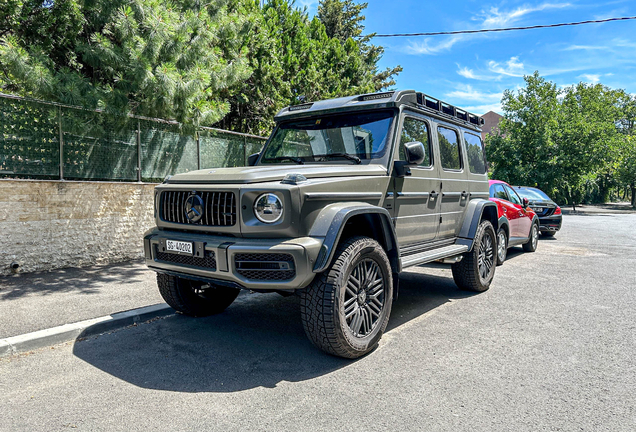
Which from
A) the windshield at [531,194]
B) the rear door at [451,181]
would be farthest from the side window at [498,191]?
the rear door at [451,181]

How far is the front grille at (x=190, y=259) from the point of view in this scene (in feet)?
12.0

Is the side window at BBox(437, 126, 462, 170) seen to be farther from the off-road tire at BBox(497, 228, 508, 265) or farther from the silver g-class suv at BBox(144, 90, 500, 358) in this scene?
the off-road tire at BBox(497, 228, 508, 265)

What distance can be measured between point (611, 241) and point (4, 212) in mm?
14154

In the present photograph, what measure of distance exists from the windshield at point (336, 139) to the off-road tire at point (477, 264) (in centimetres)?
221

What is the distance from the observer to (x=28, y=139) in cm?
684

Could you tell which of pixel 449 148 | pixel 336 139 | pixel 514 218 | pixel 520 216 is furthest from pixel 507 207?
pixel 336 139

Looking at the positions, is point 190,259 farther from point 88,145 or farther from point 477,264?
point 88,145

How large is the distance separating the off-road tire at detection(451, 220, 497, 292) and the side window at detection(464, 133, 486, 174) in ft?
2.70

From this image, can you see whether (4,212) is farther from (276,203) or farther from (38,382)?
(276,203)

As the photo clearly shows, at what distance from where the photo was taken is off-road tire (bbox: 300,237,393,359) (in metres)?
3.56

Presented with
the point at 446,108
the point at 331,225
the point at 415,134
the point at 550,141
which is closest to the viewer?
the point at 331,225

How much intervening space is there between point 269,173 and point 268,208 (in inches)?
15.2

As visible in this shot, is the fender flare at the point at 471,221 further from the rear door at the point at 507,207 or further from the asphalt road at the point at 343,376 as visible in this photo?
the rear door at the point at 507,207

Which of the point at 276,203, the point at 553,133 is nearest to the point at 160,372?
the point at 276,203
